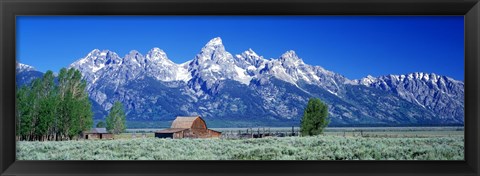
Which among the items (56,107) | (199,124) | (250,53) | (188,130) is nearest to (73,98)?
(56,107)

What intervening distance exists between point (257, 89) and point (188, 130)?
2577 mm

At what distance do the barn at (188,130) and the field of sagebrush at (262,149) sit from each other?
37 cm

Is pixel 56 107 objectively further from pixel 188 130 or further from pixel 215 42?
pixel 215 42

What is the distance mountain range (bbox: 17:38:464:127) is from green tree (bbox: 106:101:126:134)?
0.22 feet

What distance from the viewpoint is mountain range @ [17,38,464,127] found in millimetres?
4090

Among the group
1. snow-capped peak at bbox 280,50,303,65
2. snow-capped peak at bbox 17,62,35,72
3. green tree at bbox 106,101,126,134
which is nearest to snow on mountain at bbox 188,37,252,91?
snow-capped peak at bbox 280,50,303,65

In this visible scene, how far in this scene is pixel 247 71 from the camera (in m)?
5.62

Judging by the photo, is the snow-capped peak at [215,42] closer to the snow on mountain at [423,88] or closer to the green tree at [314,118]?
the green tree at [314,118]

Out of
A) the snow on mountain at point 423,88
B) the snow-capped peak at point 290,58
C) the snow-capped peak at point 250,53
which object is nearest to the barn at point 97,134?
the snow-capped peak at point 250,53

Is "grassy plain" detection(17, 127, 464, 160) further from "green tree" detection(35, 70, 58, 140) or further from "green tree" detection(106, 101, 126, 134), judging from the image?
"green tree" detection(106, 101, 126, 134)
